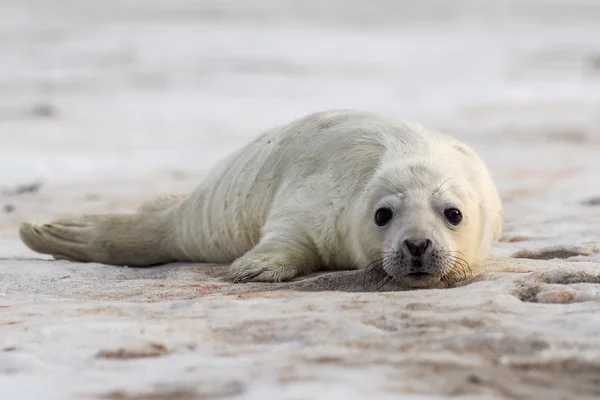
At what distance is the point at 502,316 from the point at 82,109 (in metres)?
8.76

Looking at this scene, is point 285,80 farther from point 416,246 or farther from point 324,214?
point 416,246

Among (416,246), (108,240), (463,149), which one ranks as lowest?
(108,240)

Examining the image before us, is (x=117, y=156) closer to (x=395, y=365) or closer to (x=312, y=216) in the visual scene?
(x=312, y=216)

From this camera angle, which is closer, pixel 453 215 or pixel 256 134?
pixel 453 215

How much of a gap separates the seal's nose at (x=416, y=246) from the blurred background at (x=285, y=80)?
4.94 feet

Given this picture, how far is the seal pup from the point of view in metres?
3.82

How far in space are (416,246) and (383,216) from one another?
0.31 metres

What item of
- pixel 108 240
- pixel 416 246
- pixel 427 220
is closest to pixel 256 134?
pixel 108 240

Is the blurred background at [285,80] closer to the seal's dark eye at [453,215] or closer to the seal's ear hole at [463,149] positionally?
the seal's ear hole at [463,149]

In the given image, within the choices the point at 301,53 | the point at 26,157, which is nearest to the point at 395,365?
the point at 26,157

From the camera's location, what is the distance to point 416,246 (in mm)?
3605

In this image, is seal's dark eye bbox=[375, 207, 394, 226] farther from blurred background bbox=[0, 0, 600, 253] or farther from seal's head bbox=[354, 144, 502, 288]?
blurred background bbox=[0, 0, 600, 253]

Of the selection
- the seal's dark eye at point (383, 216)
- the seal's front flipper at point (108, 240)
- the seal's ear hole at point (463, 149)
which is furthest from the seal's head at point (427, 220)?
the seal's front flipper at point (108, 240)

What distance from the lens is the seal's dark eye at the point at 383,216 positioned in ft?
12.7
